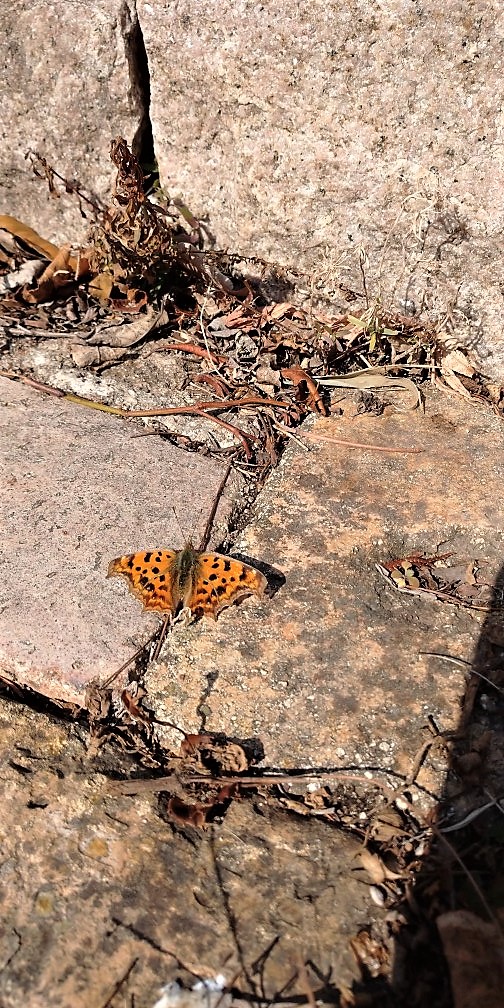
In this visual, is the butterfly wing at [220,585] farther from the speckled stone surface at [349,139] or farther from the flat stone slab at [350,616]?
the speckled stone surface at [349,139]

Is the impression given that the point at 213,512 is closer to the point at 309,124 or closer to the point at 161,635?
the point at 161,635

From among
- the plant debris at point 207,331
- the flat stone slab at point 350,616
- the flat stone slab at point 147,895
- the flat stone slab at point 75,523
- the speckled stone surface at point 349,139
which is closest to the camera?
the flat stone slab at point 147,895

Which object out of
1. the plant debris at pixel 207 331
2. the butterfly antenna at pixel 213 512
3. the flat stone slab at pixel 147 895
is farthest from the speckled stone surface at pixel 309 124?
the flat stone slab at pixel 147 895

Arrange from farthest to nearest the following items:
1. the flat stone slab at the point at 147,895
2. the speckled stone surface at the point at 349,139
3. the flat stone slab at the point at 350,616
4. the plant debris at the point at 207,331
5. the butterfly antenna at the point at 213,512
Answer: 1. the plant debris at the point at 207,331
2. the speckled stone surface at the point at 349,139
3. the butterfly antenna at the point at 213,512
4. the flat stone slab at the point at 350,616
5. the flat stone slab at the point at 147,895

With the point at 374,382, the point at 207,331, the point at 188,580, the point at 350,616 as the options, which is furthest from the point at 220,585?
the point at 207,331

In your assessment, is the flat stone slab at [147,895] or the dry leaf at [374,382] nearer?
the flat stone slab at [147,895]

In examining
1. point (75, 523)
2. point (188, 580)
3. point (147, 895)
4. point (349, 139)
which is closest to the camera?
point (147, 895)

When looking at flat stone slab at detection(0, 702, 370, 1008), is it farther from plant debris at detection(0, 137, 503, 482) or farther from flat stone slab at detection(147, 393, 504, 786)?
plant debris at detection(0, 137, 503, 482)
